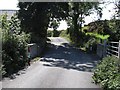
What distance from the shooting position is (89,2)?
49.2m

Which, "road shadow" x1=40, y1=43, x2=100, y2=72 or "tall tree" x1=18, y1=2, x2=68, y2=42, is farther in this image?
"tall tree" x1=18, y1=2, x2=68, y2=42

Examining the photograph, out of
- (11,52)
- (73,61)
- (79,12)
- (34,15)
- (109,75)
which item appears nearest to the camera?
(109,75)

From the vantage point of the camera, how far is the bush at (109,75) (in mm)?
11055

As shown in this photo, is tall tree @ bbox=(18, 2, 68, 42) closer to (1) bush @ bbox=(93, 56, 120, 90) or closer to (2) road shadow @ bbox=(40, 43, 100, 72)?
(2) road shadow @ bbox=(40, 43, 100, 72)

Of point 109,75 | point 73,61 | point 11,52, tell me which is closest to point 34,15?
point 73,61

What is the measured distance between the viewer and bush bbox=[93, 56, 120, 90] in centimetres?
1105

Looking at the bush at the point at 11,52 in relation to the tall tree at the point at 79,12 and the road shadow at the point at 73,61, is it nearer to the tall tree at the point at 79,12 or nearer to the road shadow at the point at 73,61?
the road shadow at the point at 73,61

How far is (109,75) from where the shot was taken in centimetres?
1213

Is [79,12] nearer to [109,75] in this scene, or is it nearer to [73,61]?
[73,61]

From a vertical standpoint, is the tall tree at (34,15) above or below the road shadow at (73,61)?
above

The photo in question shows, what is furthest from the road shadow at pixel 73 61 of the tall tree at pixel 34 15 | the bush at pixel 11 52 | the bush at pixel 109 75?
the tall tree at pixel 34 15

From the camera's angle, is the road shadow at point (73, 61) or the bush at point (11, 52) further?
the road shadow at point (73, 61)

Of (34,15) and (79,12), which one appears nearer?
(34,15)

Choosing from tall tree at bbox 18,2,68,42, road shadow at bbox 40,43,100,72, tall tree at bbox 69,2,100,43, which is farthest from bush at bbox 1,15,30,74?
tall tree at bbox 69,2,100,43
